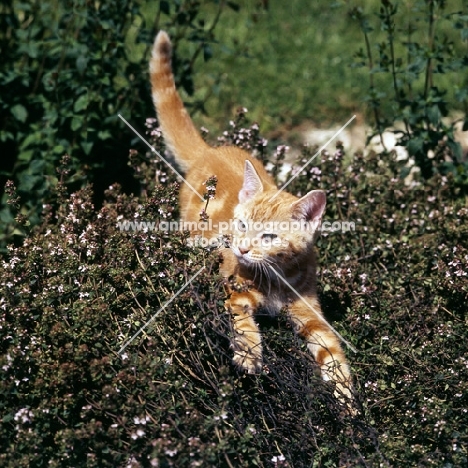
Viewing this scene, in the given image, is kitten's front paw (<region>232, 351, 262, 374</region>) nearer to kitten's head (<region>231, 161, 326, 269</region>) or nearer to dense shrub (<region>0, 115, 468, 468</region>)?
dense shrub (<region>0, 115, 468, 468</region>)

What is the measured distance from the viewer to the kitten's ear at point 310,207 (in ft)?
12.7

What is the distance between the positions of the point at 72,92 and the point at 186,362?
2177mm

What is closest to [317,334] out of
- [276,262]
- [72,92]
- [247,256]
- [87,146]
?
[276,262]

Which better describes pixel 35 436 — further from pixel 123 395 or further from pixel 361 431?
pixel 361 431

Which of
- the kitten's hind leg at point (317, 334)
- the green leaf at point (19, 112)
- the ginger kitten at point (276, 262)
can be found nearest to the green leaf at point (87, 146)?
the green leaf at point (19, 112)

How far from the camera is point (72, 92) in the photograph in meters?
4.95

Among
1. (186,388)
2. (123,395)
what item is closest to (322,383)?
(186,388)

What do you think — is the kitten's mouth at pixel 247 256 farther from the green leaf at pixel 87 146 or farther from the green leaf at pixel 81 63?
the green leaf at pixel 81 63

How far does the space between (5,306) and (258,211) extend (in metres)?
1.38

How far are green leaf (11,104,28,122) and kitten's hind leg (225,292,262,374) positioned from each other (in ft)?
6.38

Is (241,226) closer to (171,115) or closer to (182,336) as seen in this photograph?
(182,336)

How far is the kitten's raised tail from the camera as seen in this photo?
485 cm

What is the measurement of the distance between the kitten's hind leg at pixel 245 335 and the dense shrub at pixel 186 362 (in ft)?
0.19

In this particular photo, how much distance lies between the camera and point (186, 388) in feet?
11.0
